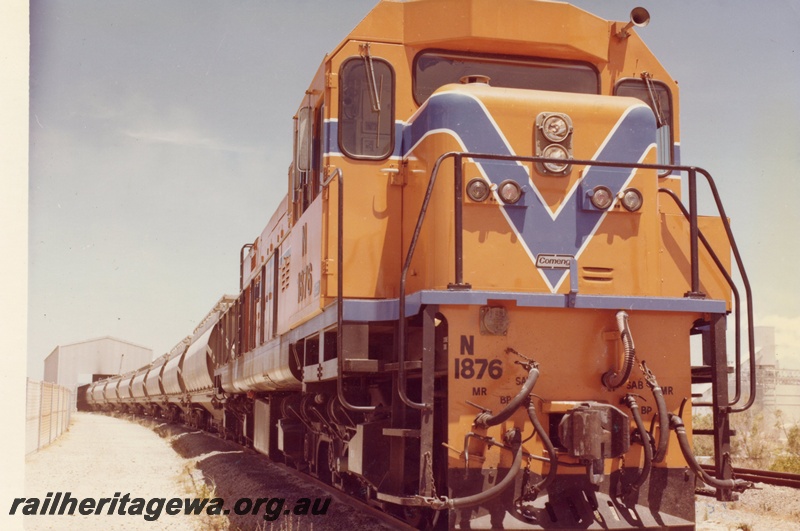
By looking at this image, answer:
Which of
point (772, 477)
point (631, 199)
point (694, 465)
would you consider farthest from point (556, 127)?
point (772, 477)

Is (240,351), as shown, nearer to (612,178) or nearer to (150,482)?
(150,482)

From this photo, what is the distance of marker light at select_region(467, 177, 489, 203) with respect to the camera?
609cm

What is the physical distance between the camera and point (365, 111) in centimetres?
670

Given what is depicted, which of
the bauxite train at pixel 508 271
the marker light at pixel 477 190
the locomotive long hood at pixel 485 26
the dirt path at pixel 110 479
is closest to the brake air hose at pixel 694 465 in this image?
the bauxite train at pixel 508 271

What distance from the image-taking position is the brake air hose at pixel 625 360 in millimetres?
5691

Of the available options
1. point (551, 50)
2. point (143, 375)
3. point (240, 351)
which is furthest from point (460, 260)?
point (143, 375)

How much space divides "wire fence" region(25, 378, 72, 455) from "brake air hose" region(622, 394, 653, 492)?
13448 millimetres

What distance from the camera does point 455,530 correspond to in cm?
537

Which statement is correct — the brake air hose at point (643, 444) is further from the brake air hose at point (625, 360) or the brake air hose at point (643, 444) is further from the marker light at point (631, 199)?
the marker light at point (631, 199)

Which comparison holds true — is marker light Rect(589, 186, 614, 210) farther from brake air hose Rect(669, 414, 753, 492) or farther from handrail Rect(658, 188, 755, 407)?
brake air hose Rect(669, 414, 753, 492)

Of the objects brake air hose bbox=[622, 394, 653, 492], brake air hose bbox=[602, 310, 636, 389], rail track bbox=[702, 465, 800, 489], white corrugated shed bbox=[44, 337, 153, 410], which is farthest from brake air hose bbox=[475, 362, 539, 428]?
white corrugated shed bbox=[44, 337, 153, 410]

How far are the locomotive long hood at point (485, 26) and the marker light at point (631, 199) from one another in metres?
1.37

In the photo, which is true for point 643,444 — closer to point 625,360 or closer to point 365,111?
point 625,360

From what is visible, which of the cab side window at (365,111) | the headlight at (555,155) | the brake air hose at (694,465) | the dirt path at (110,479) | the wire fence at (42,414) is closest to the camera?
the brake air hose at (694,465)
